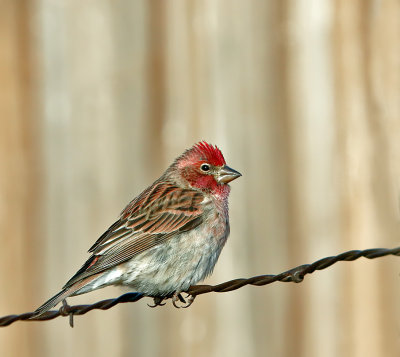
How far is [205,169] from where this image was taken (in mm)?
7129

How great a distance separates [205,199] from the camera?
22.6 feet

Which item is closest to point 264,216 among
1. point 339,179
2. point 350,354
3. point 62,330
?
point 339,179

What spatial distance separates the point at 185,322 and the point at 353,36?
2.82 meters

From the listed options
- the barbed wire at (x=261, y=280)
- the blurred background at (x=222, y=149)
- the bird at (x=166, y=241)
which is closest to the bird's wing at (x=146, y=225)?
the bird at (x=166, y=241)

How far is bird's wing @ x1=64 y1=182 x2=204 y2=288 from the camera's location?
246 inches

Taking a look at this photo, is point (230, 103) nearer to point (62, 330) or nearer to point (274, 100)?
point (274, 100)

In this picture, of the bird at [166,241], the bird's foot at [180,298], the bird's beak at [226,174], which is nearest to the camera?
the bird at [166,241]

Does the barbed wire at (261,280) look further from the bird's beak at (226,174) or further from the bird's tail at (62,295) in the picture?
the bird's beak at (226,174)

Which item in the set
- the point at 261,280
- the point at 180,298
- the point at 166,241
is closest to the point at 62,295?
the point at 166,241

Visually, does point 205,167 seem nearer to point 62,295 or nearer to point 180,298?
point 180,298

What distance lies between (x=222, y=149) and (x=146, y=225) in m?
1.28

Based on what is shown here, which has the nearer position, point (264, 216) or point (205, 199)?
point (205, 199)

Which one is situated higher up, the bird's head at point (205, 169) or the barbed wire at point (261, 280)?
the bird's head at point (205, 169)

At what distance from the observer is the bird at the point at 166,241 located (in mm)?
6234
